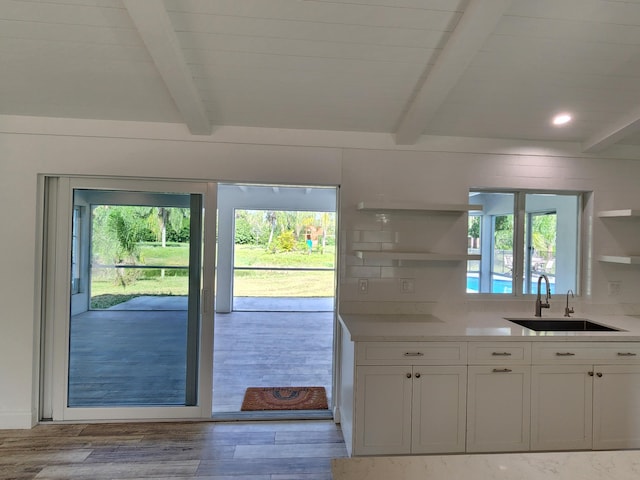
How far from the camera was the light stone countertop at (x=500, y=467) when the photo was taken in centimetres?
85

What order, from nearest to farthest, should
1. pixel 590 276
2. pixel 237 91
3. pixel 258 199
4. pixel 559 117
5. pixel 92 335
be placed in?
pixel 237 91, pixel 559 117, pixel 92 335, pixel 590 276, pixel 258 199

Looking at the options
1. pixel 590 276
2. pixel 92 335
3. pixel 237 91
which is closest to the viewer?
pixel 237 91

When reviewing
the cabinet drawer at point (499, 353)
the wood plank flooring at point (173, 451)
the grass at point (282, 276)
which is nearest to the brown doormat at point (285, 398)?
the wood plank flooring at point (173, 451)

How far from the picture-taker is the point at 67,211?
9.10ft

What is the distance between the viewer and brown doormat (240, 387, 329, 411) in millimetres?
3072

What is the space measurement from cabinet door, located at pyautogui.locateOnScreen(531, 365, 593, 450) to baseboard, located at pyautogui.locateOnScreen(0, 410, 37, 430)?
3.47 m

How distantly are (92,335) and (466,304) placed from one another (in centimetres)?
294

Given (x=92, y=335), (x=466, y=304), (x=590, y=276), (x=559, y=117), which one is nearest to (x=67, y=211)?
(x=92, y=335)

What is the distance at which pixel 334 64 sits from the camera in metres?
2.13

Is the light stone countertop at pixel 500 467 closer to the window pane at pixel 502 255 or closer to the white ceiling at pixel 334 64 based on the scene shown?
the white ceiling at pixel 334 64

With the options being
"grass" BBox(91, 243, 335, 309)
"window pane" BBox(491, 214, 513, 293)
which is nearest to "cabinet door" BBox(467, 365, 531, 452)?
"window pane" BBox(491, 214, 513, 293)

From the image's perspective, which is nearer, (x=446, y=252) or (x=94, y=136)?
(x=94, y=136)

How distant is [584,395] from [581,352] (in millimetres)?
A: 290

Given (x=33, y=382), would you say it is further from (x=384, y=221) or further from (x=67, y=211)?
(x=384, y=221)
